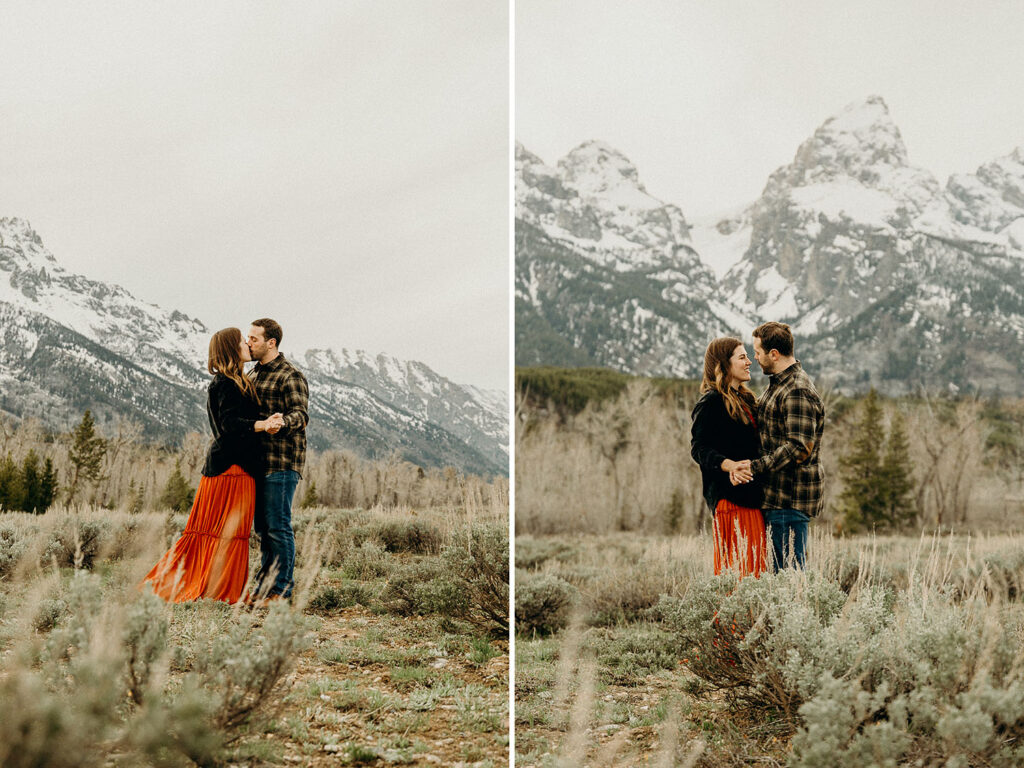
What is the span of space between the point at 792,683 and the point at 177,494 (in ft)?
9.61

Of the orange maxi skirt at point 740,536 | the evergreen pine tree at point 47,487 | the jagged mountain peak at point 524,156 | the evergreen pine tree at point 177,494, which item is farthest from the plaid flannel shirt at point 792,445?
the jagged mountain peak at point 524,156

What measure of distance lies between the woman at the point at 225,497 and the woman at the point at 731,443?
205 cm

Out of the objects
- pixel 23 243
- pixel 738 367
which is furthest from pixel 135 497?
pixel 738 367

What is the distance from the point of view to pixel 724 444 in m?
3.38

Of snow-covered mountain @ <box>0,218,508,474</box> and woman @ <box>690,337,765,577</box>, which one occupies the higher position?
snow-covered mountain @ <box>0,218,508,474</box>

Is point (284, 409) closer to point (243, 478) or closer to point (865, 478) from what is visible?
point (243, 478)

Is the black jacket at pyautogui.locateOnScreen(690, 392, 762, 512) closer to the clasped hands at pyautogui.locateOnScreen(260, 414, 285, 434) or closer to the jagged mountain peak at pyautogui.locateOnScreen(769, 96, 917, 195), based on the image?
the clasped hands at pyautogui.locateOnScreen(260, 414, 285, 434)

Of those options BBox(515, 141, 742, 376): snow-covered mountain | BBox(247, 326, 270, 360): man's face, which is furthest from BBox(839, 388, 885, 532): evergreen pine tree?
BBox(515, 141, 742, 376): snow-covered mountain

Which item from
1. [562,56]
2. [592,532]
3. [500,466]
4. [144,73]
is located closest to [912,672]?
[500,466]

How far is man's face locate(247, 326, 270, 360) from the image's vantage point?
12.4ft

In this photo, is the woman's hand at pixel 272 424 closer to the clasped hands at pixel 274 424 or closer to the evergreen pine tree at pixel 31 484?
the clasped hands at pixel 274 424

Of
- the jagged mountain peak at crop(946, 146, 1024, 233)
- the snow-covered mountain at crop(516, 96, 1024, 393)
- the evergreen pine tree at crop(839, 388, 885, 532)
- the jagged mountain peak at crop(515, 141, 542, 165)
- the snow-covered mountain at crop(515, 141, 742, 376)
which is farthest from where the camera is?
the jagged mountain peak at crop(515, 141, 542, 165)

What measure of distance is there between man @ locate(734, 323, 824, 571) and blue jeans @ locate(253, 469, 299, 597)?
2.16 metres

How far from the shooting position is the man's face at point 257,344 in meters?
3.77
